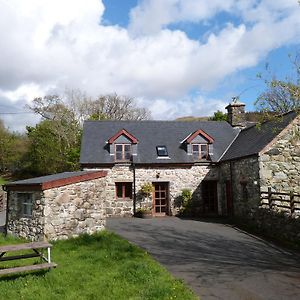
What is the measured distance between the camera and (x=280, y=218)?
14.0 meters

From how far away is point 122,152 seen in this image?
22.1 m

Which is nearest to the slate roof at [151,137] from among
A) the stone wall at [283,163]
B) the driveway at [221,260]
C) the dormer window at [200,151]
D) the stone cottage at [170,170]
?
the stone cottage at [170,170]

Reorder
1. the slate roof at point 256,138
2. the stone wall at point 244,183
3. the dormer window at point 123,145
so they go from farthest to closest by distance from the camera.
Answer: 1. the dormer window at point 123,145
2. the slate roof at point 256,138
3. the stone wall at point 244,183

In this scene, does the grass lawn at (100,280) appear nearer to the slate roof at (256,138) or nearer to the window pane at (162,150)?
the slate roof at (256,138)

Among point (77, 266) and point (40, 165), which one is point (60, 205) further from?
point (40, 165)

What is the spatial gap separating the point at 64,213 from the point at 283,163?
11.0 m

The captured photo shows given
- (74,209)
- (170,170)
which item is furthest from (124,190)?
(74,209)

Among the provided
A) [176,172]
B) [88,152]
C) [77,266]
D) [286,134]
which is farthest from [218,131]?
[77,266]

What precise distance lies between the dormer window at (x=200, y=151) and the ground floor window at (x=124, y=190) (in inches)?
186

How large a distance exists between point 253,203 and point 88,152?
10.7 metres

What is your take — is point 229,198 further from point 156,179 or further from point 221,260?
point 221,260

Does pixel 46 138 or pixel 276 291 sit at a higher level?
pixel 46 138

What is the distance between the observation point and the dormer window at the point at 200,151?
22594mm

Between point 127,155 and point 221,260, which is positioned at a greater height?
point 127,155
